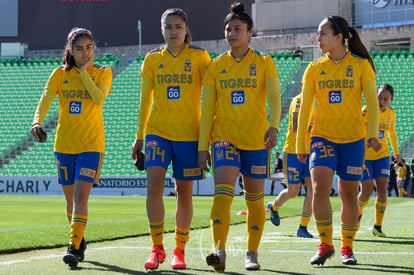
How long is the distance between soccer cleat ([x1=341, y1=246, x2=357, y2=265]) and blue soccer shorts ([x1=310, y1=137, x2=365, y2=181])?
0.64m

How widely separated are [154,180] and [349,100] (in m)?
1.95

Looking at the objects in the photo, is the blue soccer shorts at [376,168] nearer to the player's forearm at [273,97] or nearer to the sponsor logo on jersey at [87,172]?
the player's forearm at [273,97]

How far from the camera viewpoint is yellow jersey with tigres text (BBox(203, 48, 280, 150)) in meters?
5.93

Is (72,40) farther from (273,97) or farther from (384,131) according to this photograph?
(384,131)

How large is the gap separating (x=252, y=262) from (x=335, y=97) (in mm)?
1731

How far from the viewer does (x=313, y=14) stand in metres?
37.2

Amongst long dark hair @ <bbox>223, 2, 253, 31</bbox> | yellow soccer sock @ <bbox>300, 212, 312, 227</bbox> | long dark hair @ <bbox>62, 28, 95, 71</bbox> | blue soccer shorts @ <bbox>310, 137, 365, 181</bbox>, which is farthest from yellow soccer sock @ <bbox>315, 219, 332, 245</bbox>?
yellow soccer sock @ <bbox>300, 212, 312, 227</bbox>

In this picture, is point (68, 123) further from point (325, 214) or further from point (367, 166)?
point (367, 166)

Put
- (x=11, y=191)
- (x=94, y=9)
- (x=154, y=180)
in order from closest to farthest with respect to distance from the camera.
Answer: (x=154, y=180) < (x=11, y=191) < (x=94, y=9)

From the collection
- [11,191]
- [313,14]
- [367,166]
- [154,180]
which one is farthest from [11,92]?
[154,180]

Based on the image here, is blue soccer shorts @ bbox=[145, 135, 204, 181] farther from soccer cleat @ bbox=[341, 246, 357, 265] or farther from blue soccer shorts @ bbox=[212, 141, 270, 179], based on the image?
soccer cleat @ bbox=[341, 246, 357, 265]

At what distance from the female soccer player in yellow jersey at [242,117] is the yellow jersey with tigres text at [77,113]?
1.25m

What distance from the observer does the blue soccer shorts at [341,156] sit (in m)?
6.40

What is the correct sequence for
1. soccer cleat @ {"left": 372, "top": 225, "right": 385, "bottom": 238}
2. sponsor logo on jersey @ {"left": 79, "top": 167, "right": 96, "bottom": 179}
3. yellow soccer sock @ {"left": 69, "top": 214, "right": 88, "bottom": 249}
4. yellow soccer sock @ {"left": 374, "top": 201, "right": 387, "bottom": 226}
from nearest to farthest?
yellow soccer sock @ {"left": 69, "top": 214, "right": 88, "bottom": 249} < sponsor logo on jersey @ {"left": 79, "top": 167, "right": 96, "bottom": 179} < soccer cleat @ {"left": 372, "top": 225, "right": 385, "bottom": 238} < yellow soccer sock @ {"left": 374, "top": 201, "right": 387, "bottom": 226}
